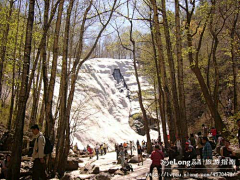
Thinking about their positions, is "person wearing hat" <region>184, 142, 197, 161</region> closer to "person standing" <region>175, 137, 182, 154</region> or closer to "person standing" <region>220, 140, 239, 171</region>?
"person standing" <region>175, 137, 182, 154</region>

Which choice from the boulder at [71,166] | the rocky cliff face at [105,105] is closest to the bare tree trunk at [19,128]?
the boulder at [71,166]

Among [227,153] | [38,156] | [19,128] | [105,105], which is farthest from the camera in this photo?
[105,105]

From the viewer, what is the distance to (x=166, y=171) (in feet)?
25.9

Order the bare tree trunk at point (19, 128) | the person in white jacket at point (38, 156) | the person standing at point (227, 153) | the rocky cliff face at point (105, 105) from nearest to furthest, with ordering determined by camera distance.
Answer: the person in white jacket at point (38, 156), the bare tree trunk at point (19, 128), the person standing at point (227, 153), the rocky cliff face at point (105, 105)

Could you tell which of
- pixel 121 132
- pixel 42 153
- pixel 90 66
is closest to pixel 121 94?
pixel 90 66

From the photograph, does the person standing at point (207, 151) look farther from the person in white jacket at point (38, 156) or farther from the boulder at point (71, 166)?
the boulder at point (71, 166)

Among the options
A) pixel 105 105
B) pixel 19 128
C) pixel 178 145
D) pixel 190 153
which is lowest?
pixel 190 153

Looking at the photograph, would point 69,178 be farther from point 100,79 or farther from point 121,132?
point 100,79

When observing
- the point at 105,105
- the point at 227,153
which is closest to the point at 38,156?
the point at 227,153

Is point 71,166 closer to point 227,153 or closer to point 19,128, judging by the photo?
point 19,128

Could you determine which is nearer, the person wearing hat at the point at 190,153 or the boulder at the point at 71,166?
the person wearing hat at the point at 190,153

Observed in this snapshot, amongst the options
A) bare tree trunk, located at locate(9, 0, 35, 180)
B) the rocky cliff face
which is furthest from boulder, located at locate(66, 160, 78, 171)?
the rocky cliff face

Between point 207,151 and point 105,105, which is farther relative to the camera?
point 105,105

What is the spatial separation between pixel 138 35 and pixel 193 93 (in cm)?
1560
